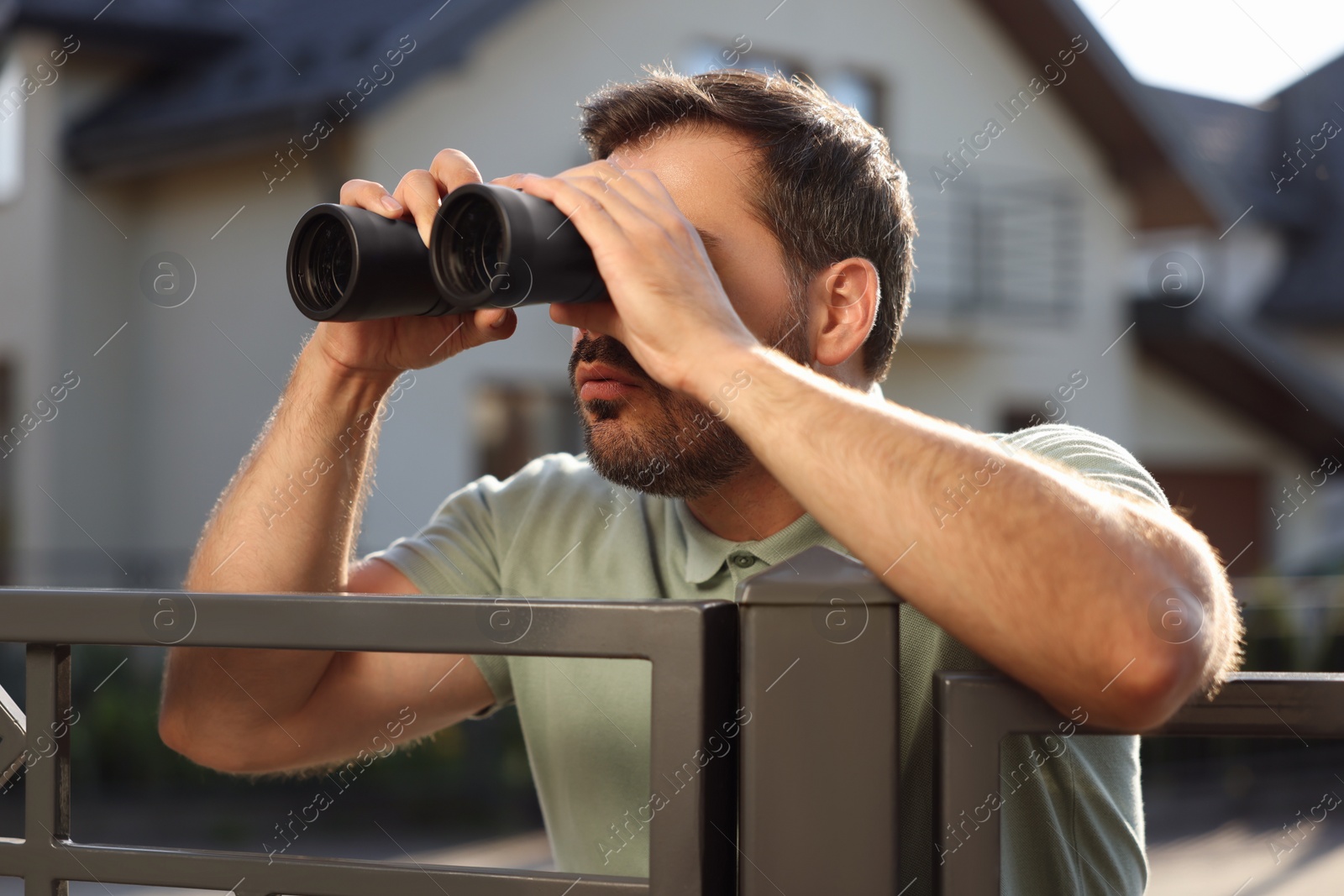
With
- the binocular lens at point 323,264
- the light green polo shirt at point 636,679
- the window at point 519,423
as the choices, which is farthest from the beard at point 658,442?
the window at point 519,423

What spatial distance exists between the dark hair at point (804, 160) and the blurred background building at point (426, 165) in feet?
20.4

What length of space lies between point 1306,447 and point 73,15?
1250cm

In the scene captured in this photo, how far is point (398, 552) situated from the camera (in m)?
1.99

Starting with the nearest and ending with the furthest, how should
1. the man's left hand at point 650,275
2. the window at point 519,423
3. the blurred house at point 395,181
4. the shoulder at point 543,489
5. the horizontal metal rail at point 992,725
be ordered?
the horizontal metal rail at point 992,725, the man's left hand at point 650,275, the shoulder at point 543,489, the blurred house at point 395,181, the window at point 519,423

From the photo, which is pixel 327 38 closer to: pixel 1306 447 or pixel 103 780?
pixel 103 780

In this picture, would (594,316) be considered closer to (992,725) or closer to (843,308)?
(843,308)

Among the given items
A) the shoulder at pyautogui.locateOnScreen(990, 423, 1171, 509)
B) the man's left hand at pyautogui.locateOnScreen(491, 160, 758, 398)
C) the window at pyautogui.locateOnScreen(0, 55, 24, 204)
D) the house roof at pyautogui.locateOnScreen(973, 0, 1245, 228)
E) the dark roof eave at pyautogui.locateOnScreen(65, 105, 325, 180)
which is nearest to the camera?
the man's left hand at pyautogui.locateOnScreen(491, 160, 758, 398)

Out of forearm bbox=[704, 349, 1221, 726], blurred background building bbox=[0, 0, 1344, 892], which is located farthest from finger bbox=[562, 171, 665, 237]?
blurred background building bbox=[0, 0, 1344, 892]

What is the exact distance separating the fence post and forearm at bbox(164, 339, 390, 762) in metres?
0.91

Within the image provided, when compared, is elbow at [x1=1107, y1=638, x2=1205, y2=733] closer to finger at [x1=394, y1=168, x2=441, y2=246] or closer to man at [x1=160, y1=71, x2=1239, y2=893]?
man at [x1=160, y1=71, x2=1239, y2=893]

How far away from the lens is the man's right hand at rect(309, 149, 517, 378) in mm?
1699

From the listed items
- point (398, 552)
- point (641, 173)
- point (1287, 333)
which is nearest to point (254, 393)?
point (398, 552)

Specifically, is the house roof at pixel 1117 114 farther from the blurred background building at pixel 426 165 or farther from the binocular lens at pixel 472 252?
the binocular lens at pixel 472 252

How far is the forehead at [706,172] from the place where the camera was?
1.82 m
